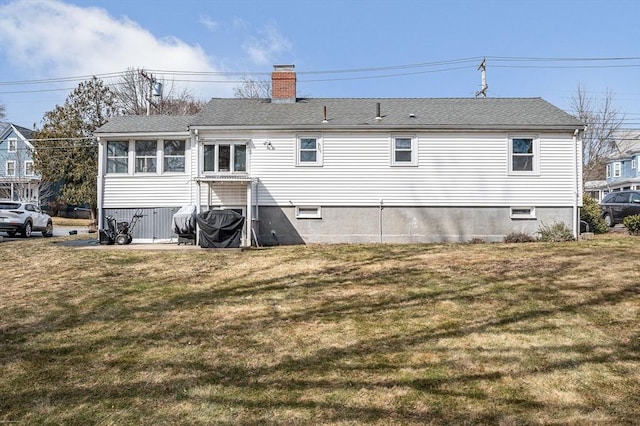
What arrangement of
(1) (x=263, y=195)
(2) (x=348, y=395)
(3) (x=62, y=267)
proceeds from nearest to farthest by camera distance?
1. (2) (x=348, y=395)
2. (3) (x=62, y=267)
3. (1) (x=263, y=195)

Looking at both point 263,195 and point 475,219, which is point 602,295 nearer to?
point 475,219

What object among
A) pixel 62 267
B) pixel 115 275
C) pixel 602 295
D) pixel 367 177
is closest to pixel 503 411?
pixel 602 295

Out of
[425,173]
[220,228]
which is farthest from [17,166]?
[425,173]

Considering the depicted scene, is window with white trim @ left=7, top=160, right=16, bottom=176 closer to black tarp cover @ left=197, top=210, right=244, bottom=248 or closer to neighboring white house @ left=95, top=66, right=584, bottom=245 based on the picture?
neighboring white house @ left=95, top=66, right=584, bottom=245

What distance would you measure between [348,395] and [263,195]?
41.8 feet

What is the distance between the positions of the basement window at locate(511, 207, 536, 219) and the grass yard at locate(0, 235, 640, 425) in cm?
667

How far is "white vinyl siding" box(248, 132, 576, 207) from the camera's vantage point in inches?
648

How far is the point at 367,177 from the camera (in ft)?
54.2

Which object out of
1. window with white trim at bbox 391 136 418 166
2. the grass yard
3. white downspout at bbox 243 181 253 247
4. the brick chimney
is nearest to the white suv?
white downspout at bbox 243 181 253 247

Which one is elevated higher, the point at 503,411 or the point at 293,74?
the point at 293,74

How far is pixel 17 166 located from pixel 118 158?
2686 centimetres

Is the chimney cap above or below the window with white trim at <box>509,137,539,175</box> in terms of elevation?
above

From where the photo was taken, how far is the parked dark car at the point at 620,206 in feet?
66.5

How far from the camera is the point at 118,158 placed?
1720 centimetres
